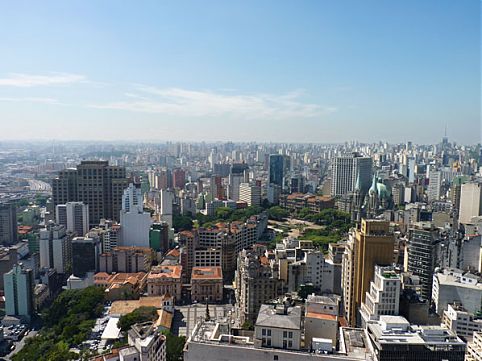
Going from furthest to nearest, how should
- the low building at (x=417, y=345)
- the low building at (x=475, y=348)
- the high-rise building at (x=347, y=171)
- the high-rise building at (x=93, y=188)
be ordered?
the high-rise building at (x=347, y=171), the high-rise building at (x=93, y=188), the low building at (x=475, y=348), the low building at (x=417, y=345)

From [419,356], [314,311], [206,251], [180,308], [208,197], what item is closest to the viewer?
[419,356]

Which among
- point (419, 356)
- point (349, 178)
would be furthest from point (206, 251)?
point (349, 178)

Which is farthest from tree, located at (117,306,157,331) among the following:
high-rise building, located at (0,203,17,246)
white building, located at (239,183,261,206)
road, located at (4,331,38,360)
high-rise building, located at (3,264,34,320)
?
white building, located at (239,183,261,206)

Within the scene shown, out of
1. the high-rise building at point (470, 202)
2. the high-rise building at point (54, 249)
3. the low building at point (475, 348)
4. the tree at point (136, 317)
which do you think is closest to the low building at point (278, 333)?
the low building at point (475, 348)

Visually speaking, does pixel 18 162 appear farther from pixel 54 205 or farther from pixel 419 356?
pixel 419 356

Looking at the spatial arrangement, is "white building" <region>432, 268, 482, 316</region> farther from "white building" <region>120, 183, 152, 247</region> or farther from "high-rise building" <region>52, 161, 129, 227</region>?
"high-rise building" <region>52, 161, 129, 227</region>

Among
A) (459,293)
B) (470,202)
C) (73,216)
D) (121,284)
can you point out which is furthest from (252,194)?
(459,293)

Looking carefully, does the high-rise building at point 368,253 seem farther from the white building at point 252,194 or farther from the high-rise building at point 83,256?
the white building at point 252,194

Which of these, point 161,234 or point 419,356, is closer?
point 419,356

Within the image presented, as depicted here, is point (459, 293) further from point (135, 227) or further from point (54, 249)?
point (54, 249)
